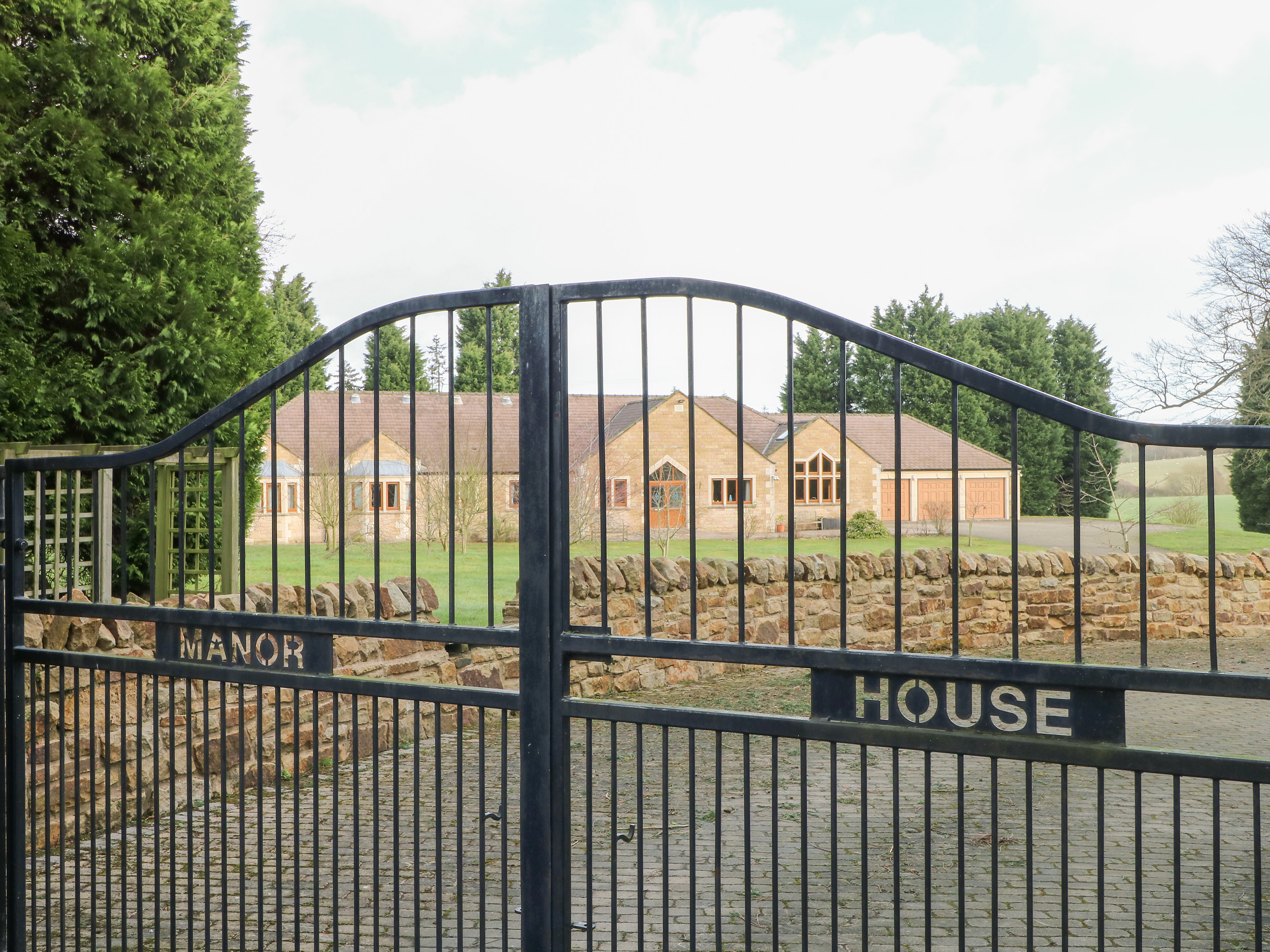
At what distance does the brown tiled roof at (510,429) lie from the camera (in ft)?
88.3

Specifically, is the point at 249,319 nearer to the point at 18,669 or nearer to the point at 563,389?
the point at 18,669

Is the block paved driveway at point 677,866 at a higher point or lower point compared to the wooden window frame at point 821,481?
lower

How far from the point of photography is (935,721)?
7.23 feet

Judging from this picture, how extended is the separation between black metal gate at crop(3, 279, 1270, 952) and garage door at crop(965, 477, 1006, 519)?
19.5 meters

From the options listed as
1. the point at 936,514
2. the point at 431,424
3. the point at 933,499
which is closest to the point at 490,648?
the point at 936,514

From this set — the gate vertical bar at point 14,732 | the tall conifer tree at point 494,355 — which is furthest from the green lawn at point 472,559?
the tall conifer tree at point 494,355

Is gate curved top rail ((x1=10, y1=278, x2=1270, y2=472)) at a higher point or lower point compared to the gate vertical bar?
higher

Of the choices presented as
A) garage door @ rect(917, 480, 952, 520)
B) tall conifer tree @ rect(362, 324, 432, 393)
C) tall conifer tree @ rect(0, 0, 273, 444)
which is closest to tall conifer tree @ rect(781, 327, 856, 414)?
garage door @ rect(917, 480, 952, 520)

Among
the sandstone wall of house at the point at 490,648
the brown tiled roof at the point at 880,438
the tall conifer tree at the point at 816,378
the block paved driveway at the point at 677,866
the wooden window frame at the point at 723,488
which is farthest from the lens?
the tall conifer tree at the point at 816,378

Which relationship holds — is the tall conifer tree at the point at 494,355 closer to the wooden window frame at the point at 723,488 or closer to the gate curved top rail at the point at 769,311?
the wooden window frame at the point at 723,488

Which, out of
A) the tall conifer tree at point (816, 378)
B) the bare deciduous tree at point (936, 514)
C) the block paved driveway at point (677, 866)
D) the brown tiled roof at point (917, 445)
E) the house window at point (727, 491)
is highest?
the tall conifer tree at point (816, 378)

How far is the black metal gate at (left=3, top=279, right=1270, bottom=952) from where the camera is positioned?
219 cm

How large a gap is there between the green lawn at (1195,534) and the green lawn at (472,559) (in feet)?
11.1

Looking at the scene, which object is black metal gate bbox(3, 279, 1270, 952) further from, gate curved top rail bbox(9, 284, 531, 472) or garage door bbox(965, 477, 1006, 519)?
garage door bbox(965, 477, 1006, 519)
